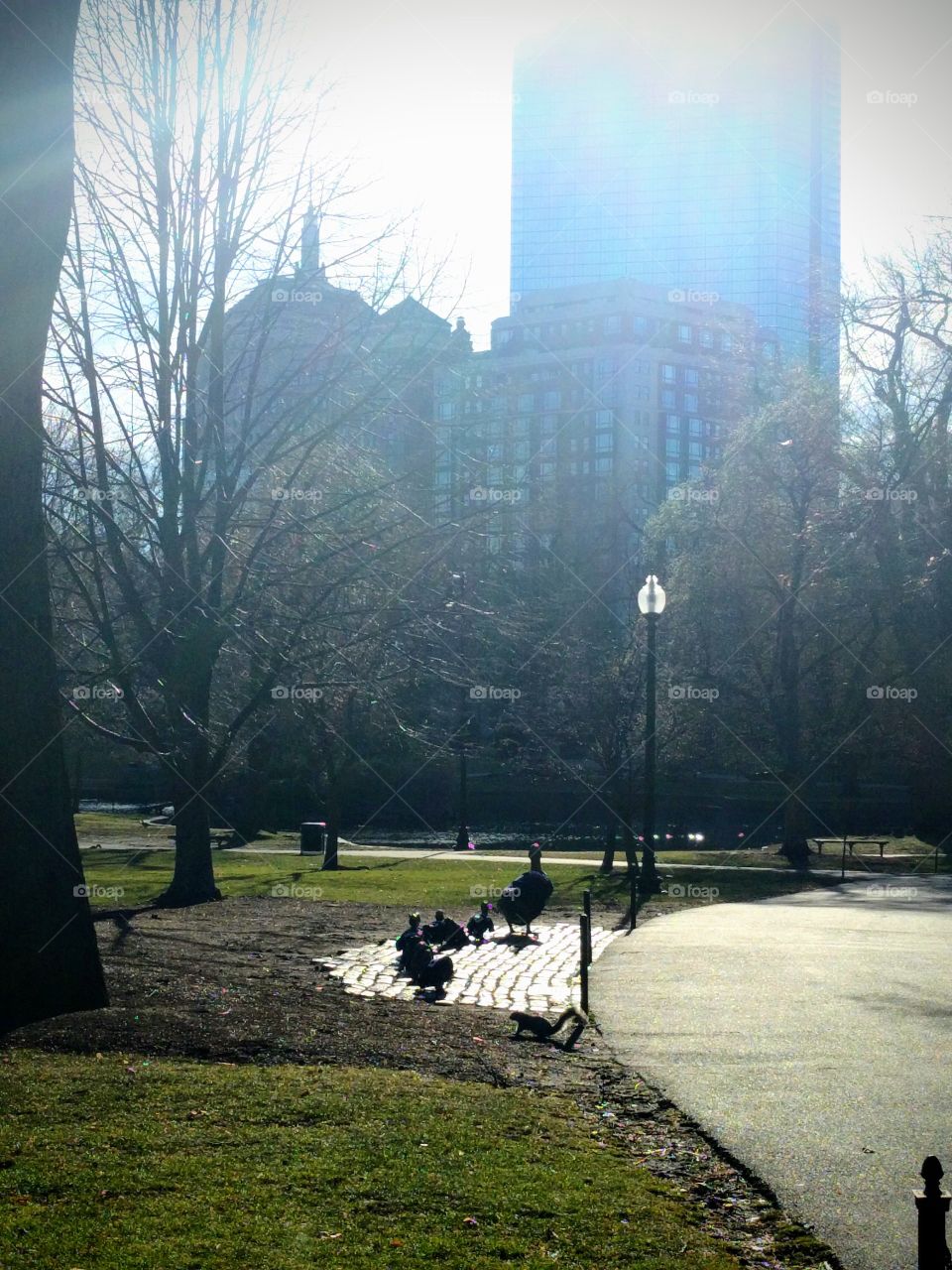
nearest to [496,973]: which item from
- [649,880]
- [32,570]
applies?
[32,570]

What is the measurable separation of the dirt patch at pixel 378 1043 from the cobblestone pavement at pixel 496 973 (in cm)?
39

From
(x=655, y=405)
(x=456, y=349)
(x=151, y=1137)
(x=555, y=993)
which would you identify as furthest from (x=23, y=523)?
(x=655, y=405)

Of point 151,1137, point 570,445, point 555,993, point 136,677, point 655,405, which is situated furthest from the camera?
point 655,405

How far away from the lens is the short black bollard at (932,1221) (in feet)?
12.1

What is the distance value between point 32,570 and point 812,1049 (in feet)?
20.9

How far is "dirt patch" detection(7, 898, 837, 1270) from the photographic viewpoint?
608 cm

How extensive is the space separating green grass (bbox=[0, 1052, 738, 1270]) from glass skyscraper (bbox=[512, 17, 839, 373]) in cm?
15659

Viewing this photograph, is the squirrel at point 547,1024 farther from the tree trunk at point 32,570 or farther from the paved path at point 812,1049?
the tree trunk at point 32,570

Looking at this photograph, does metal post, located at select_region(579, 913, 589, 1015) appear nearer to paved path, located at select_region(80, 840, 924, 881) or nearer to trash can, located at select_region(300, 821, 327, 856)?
paved path, located at select_region(80, 840, 924, 881)

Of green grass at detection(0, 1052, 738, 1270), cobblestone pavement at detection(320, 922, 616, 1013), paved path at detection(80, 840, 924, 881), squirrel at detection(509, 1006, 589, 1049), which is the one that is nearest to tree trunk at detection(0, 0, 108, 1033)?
green grass at detection(0, 1052, 738, 1270)

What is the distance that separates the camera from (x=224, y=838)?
128 feet

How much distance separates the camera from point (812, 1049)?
9305mm

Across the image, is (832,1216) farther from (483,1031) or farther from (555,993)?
(555,993)

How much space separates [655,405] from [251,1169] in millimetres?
119570
